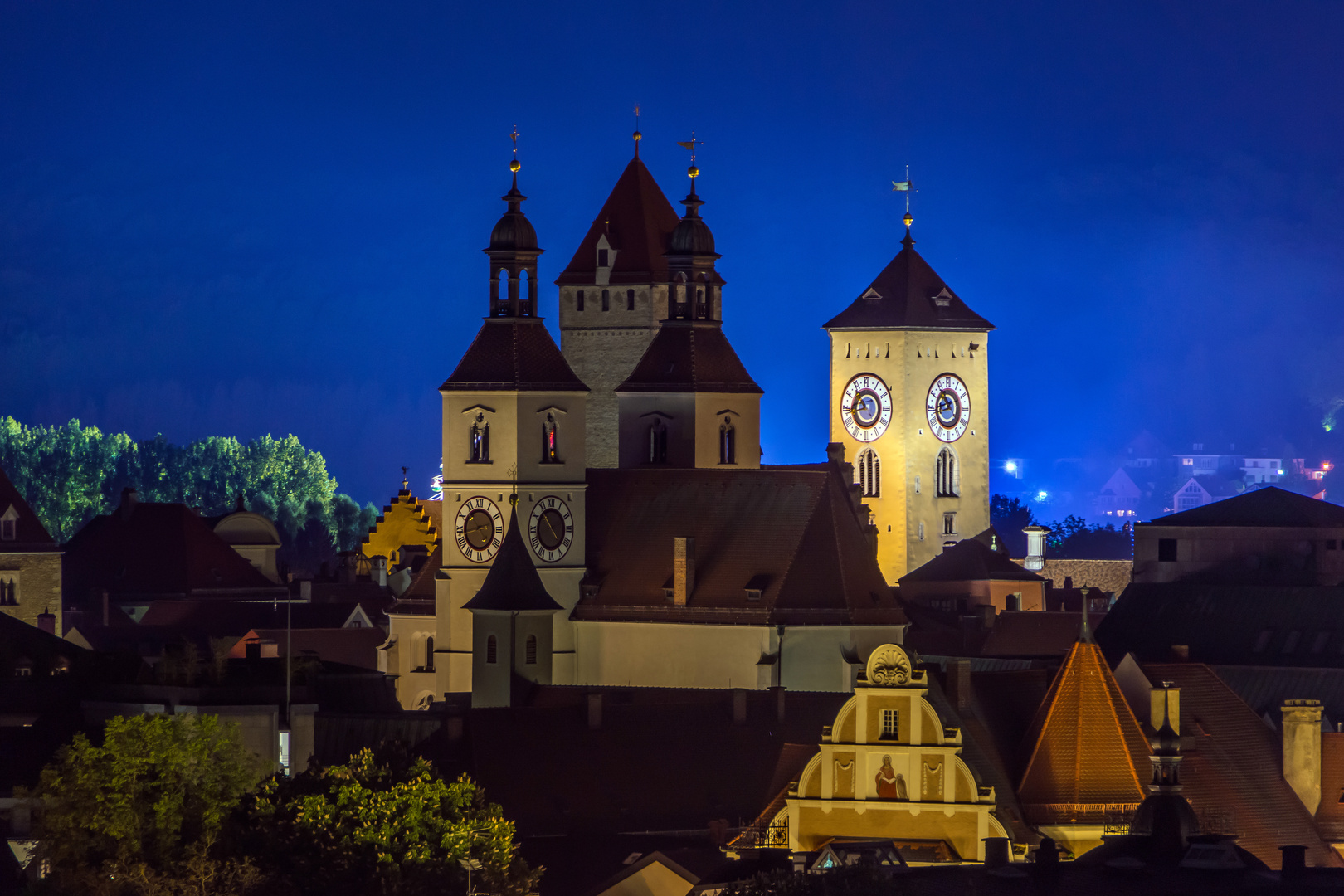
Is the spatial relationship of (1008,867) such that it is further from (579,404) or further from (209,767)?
(579,404)

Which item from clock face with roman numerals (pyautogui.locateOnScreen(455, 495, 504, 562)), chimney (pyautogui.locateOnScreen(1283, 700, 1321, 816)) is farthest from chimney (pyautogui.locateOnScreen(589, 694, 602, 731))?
clock face with roman numerals (pyautogui.locateOnScreen(455, 495, 504, 562))

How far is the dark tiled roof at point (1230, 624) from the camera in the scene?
374ft

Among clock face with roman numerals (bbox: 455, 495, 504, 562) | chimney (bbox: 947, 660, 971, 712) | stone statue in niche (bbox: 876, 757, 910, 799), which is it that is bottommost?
stone statue in niche (bbox: 876, 757, 910, 799)

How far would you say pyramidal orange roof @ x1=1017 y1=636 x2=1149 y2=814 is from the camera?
266 ft

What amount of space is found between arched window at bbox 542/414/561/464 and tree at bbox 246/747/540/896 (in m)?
32.9

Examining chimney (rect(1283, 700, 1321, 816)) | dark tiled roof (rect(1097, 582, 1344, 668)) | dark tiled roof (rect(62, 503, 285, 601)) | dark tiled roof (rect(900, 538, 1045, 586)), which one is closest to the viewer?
chimney (rect(1283, 700, 1321, 816))

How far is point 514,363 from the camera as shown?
107 m

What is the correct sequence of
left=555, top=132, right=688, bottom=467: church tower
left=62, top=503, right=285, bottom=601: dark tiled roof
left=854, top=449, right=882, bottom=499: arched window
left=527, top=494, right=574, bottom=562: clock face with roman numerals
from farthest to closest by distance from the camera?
left=854, top=449, right=882, bottom=499: arched window < left=62, top=503, right=285, bottom=601: dark tiled roof < left=555, top=132, right=688, bottom=467: church tower < left=527, top=494, right=574, bottom=562: clock face with roman numerals

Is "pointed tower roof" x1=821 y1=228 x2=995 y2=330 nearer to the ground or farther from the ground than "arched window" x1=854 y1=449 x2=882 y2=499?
farther from the ground

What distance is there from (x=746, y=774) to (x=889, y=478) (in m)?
101

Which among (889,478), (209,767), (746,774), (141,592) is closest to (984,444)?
(889,478)

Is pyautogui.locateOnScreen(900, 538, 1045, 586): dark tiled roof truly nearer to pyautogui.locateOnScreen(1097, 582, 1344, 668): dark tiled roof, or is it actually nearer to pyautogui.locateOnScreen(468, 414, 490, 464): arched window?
pyautogui.locateOnScreen(1097, 582, 1344, 668): dark tiled roof

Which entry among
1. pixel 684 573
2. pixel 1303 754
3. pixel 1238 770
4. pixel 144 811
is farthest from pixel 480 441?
pixel 144 811

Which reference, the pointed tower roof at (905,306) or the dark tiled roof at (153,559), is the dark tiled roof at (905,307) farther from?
the dark tiled roof at (153,559)
